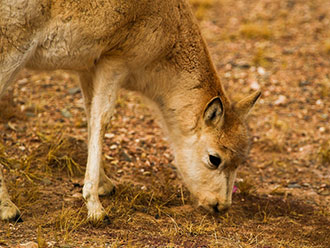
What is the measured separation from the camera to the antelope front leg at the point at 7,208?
19.4 ft

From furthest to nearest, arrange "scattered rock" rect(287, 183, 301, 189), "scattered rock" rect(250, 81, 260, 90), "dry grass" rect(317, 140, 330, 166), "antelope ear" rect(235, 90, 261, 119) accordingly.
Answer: "scattered rock" rect(250, 81, 260, 90)
"dry grass" rect(317, 140, 330, 166)
"scattered rock" rect(287, 183, 301, 189)
"antelope ear" rect(235, 90, 261, 119)

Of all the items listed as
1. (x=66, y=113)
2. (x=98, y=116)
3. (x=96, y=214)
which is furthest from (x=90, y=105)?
(x=66, y=113)

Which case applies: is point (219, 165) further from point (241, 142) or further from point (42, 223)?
point (42, 223)

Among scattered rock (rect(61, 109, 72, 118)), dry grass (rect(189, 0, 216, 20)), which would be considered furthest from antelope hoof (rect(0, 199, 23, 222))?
dry grass (rect(189, 0, 216, 20))

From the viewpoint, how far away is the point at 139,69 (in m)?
6.51

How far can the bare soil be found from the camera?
6121 mm

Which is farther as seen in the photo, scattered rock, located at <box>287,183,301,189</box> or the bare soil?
scattered rock, located at <box>287,183,301,189</box>

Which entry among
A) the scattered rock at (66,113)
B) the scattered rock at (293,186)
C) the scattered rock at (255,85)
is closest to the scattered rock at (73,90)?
the scattered rock at (66,113)

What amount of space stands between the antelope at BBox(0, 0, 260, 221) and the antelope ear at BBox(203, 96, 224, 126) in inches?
0.5

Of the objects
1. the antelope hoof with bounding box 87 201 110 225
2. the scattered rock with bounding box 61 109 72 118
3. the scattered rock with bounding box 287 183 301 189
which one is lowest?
the scattered rock with bounding box 287 183 301 189

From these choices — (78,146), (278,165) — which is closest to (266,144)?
(278,165)

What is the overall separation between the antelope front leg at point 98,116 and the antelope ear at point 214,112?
3.61ft

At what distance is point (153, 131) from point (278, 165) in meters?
→ 2.24

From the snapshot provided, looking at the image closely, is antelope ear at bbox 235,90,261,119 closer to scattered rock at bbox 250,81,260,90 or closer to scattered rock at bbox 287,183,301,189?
scattered rock at bbox 287,183,301,189
